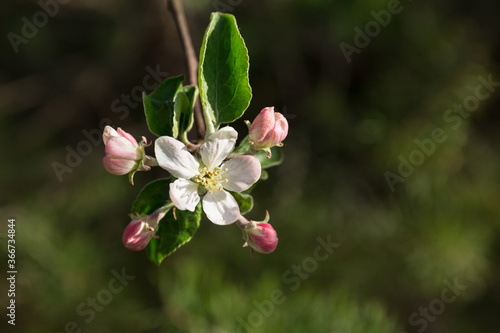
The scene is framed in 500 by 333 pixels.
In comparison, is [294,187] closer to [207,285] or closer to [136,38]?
[207,285]

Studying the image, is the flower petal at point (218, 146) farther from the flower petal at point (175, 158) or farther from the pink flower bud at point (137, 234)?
the pink flower bud at point (137, 234)

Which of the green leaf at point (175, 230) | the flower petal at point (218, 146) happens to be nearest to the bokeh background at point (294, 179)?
the green leaf at point (175, 230)

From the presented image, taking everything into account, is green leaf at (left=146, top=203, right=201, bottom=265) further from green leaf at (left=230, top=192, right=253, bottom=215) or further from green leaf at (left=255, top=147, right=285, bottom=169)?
green leaf at (left=255, top=147, right=285, bottom=169)

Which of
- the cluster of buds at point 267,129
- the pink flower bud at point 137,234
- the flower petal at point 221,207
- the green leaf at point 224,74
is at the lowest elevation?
the pink flower bud at point 137,234

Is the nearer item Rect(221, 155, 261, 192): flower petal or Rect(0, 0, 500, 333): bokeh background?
Rect(221, 155, 261, 192): flower petal

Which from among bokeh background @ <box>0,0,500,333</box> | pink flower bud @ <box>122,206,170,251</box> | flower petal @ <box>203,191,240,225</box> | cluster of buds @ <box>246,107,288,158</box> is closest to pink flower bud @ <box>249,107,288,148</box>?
cluster of buds @ <box>246,107,288,158</box>

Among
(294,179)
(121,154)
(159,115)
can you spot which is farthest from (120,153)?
(294,179)
